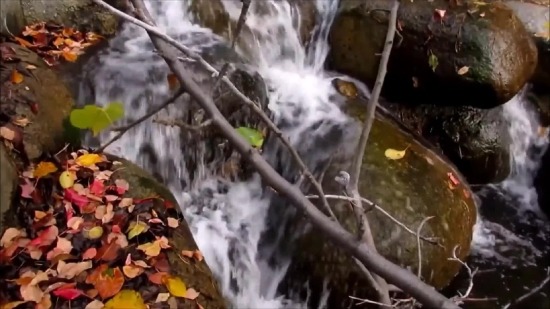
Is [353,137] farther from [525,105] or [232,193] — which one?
[525,105]

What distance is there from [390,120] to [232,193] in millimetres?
1995

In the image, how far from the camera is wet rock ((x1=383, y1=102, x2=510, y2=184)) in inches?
241

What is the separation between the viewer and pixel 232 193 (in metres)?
4.87

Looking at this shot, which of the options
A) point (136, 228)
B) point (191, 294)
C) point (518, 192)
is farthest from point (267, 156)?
point (518, 192)

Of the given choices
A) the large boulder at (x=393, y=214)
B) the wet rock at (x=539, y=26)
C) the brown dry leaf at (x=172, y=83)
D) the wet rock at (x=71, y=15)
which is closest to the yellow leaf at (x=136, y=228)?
the large boulder at (x=393, y=214)

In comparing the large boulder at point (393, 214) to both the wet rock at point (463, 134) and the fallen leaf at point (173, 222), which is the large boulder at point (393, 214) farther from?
the fallen leaf at point (173, 222)

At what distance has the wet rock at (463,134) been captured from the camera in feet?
20.1

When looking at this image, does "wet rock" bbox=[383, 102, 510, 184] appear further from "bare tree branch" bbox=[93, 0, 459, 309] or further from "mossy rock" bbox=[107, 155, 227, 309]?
"bare tree branch" bbox=[93, 0, 459, 309]

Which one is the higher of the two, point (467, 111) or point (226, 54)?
point (226, 54)

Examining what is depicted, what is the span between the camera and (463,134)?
614cm

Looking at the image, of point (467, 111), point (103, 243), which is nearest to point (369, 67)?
point (467, 111)

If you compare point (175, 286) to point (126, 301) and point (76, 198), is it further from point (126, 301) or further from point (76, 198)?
point (76, 198)

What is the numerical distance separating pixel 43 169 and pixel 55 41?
2050mm

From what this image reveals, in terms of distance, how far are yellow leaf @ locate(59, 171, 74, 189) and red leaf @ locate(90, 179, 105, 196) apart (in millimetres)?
128
